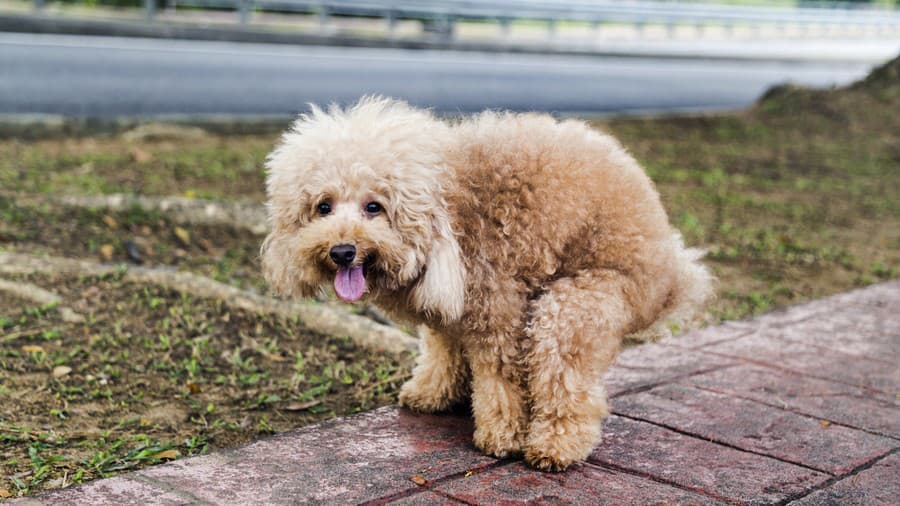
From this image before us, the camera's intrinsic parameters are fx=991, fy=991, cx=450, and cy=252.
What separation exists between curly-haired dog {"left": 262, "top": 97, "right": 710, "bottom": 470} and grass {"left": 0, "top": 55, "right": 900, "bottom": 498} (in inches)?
31.9

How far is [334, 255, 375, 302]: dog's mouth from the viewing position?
3141mm

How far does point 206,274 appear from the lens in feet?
17.1

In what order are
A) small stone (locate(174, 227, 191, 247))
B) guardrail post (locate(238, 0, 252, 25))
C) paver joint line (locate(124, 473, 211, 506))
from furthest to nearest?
guardrail post (locate(238, 0, 252, 25))
small stone (locate(174, 227, 191, 247))
paver joint line (locate(124, 473, 211, 506))

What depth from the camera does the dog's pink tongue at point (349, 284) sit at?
314 cm

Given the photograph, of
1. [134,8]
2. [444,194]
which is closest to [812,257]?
[444,194]

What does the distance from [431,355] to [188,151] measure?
16.1ft

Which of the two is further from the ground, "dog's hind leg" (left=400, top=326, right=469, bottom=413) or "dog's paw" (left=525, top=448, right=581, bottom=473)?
"dog's hind leg" (left=400, top=326, right=469, bottom=413)

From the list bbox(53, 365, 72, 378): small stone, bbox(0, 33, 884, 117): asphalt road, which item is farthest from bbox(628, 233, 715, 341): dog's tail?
bbox(0, 33, 884, 117): asphalt road

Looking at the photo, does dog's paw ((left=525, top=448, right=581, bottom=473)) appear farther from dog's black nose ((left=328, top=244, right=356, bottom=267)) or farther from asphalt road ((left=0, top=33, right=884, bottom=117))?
asphalt road ((left=0, top=33, right=884, bottom=117))

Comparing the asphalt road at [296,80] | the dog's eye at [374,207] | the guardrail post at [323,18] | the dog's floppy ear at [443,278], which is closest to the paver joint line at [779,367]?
the dog's floppy ear at [443,278]

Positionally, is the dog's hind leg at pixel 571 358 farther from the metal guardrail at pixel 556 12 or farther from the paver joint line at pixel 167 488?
the metal guardrail at pixel 556 12

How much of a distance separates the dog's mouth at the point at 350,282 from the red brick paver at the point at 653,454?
550mm

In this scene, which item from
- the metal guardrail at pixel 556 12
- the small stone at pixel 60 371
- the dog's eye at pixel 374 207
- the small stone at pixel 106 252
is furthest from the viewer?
the metal guardrail at pixel 556 12

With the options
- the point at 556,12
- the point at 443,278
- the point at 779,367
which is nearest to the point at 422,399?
the point at 443,278
